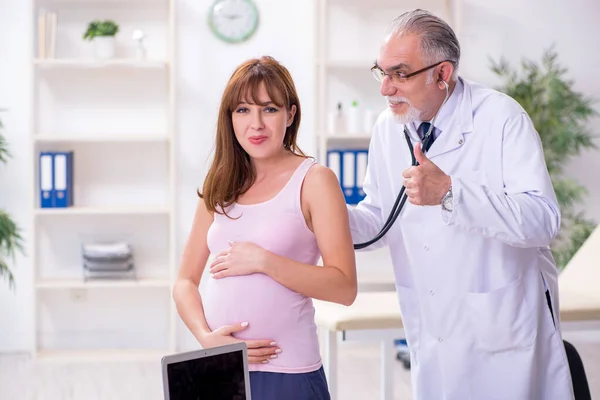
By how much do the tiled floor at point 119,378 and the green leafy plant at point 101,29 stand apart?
1.65 metres

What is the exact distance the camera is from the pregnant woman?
152cm

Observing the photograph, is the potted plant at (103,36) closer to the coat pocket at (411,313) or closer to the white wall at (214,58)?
the white wall at (214,58)

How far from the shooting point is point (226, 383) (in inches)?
51.6

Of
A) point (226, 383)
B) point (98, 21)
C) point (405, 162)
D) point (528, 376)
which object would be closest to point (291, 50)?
point (98, 21)

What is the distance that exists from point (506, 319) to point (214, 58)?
2.92m

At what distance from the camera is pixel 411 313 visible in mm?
2041

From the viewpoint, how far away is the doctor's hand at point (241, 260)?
151cm

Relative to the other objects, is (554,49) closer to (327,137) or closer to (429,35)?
(327,137)

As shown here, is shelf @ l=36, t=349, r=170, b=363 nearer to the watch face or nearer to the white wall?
the white wall

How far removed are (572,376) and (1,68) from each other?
3383 millimetres

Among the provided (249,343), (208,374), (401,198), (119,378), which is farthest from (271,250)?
(119,378)

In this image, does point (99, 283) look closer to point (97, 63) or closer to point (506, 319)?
point (97, 63)

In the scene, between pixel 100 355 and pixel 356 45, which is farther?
pixel 356 45

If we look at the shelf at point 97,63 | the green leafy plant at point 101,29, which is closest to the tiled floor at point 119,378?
the shelf at point 97,63
